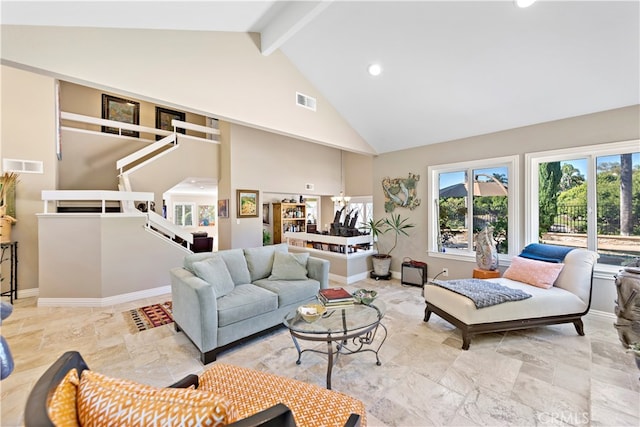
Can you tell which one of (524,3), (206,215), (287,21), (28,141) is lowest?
(206,215)

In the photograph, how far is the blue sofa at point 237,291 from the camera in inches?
96.9

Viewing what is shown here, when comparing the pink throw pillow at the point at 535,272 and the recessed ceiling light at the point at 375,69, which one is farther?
the recessed ceiling light at the point at 375,69

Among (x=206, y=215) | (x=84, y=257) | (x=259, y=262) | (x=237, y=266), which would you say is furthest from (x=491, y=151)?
(x=206, y=215)

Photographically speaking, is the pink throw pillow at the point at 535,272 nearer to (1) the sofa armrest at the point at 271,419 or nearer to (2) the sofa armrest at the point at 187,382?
(1) the sofa armrest at the point at 271,419

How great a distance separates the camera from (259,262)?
3572mm

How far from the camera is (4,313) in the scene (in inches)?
43.4

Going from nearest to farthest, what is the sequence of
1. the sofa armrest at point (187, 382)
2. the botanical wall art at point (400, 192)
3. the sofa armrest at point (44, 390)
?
the sofa armrest at point (44, 390)
the sofa armrest at point (187, 382)
the botanical wall art at point (400, 192)

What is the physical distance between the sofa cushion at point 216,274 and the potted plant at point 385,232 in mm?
3085

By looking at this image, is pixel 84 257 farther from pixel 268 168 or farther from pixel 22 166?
pixel 268 168

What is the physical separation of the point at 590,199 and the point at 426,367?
3.32 meters

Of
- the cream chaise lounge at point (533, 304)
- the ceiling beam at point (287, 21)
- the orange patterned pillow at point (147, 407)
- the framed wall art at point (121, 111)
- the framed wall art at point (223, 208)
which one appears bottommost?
the cream chaise lounge at point (533, 304)

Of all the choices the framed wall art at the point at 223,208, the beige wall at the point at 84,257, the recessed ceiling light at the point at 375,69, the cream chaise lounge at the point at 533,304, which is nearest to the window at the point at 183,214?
the framed wall art at the point at 223,208

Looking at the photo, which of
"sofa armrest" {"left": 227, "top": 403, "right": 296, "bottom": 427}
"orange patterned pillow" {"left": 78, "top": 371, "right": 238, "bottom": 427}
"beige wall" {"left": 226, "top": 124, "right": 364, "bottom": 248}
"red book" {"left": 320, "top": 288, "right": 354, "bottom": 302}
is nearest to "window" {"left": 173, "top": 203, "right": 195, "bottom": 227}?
"beige wall" {"left": 226, "top": 124, "right": 364, "bottom": 248}

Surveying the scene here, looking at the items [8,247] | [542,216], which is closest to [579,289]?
[542,216]
